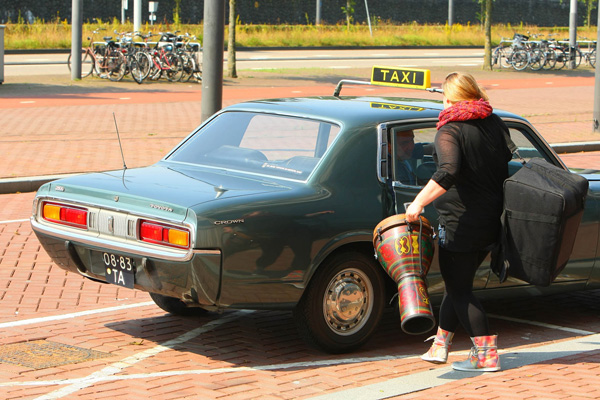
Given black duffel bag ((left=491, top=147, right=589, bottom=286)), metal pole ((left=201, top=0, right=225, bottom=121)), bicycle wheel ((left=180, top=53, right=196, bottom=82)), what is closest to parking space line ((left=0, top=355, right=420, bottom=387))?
black duffel bag ((left=491, top=147, right=589, bottom=286))

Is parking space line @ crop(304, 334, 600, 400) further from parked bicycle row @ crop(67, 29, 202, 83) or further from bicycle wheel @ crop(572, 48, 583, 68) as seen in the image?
bicycle wheel @ crop(572, 48, 583, 68)

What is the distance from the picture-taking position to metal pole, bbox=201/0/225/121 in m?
11.2

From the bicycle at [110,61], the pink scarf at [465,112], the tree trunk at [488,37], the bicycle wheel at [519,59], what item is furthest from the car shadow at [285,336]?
the bicycle wheel at [519,59]

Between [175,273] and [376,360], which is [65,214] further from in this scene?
[376,360]

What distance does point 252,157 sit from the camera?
6.29 m

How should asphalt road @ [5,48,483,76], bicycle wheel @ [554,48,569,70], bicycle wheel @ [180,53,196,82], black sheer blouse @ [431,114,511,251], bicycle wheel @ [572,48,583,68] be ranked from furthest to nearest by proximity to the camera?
bicycle wheel @ [572,48,583,68], bicycle wheel @ [554,48,569,70], asphalt road @ [5,48,483,76], bicycle wheel @ [180,53,196,82], black sheer blouse @ [431,114,511,251]

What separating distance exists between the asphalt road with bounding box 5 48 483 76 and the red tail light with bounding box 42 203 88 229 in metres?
22.9

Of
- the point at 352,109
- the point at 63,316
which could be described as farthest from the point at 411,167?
the point at 63,316

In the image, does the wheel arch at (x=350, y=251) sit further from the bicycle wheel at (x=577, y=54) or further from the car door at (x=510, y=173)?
the bicycle wheel at (x=577, y=54)

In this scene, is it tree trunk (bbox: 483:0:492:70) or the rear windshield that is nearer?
the rear windshield

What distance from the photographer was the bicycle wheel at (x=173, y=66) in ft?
87.9

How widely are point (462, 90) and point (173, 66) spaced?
22265 millimetres

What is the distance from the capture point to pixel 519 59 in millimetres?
34750

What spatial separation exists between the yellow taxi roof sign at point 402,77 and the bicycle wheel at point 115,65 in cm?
1994
